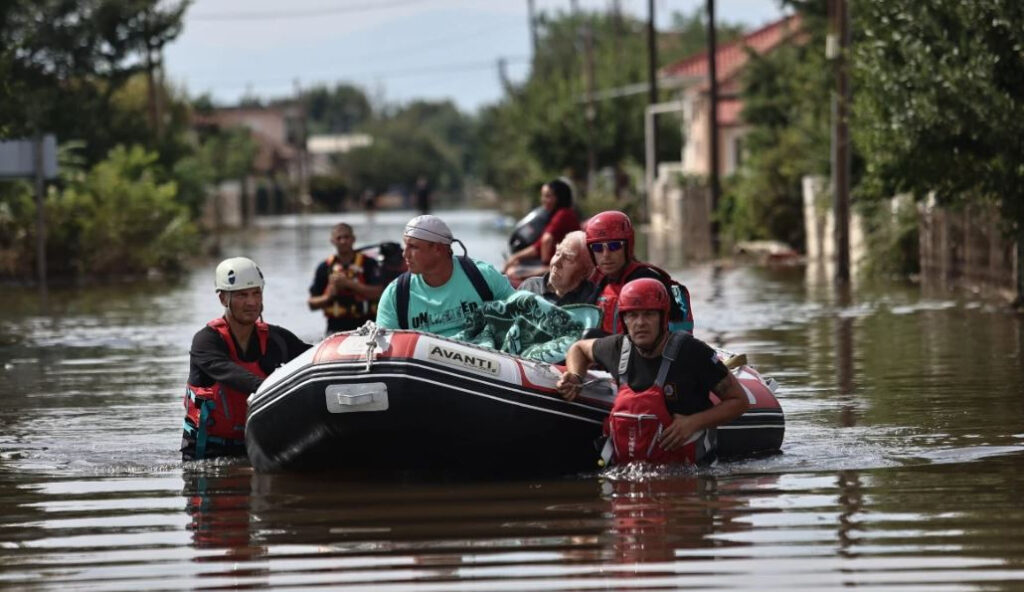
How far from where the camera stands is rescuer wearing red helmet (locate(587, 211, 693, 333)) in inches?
478

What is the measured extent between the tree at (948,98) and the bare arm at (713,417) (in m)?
10.7

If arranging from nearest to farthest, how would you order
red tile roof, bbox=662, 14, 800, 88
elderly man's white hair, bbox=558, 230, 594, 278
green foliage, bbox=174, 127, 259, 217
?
elderly man's white hair, bbox=558, 230, 594, 278, green foliage, bbox=174, 127, 259, 217, red tile roof, bbox=662, 14, 800, 88

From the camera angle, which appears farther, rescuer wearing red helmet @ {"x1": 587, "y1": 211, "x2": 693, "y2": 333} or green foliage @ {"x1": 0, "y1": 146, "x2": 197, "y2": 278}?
green foliage @ {"x1": 0, "y1": 146, "x2": 197, "y2": 278}

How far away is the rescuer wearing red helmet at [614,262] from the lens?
12.1m

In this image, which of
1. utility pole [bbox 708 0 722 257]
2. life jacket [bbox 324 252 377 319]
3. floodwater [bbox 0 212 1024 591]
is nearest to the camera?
floodwater [bbox 0 212 1024 591]

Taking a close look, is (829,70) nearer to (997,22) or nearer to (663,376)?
(997,22)

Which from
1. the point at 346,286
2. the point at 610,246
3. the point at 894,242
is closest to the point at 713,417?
the point at 610,246

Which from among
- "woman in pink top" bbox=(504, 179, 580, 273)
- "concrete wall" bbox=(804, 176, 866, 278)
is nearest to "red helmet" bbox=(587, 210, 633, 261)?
"woman in pink top" bbox=(504, 179, 580, 273)

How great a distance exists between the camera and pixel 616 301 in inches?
485

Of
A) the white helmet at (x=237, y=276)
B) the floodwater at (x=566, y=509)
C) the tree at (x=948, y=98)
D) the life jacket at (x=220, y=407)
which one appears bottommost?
the floodwater at (x=566, y=509)

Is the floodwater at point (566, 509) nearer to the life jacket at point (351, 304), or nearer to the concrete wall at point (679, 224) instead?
the life jacket at point (351, 304)

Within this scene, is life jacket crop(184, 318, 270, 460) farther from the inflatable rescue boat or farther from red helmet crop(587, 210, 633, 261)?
red helmet crop(587, 210, 633, 261)

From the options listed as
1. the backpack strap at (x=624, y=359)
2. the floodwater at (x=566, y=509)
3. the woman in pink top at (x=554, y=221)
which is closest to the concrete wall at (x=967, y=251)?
the woman in pink top at (x=554, y=221)

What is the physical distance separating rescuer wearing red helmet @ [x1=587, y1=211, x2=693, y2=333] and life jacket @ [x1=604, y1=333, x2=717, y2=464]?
891 millimetres
